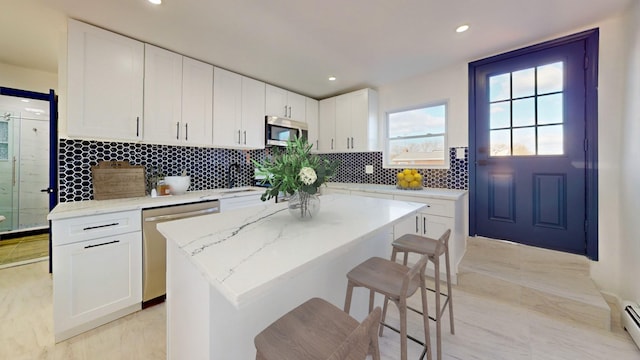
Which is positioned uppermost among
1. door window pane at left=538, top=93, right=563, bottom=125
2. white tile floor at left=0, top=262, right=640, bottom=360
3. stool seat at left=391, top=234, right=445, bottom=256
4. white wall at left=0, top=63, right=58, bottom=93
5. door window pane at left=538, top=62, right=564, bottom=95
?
white wall at left=0, top=63, right=58, bottom=93

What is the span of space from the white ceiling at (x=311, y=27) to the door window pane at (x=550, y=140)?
854mm

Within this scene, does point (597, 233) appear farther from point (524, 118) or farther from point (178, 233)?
point (178, 233)

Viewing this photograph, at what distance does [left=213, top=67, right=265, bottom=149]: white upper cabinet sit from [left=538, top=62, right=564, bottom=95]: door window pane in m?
3.09

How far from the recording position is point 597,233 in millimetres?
2035

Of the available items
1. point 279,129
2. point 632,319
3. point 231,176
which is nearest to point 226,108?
point 279,129

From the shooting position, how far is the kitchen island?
2.26 feet

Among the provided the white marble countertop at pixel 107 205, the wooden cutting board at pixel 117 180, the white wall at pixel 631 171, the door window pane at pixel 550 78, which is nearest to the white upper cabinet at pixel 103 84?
the wooden cutting board at pixel 117 180

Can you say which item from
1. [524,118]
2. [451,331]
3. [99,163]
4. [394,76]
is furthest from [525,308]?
[99,163]

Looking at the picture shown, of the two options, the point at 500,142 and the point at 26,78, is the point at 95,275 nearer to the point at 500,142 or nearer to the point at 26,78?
the point at 26,78

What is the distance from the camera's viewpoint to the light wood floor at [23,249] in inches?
111

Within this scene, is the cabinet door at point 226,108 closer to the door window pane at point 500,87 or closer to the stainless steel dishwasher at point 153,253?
the stainless steel dishwasher at point 153,253

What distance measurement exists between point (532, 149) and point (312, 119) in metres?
2.85

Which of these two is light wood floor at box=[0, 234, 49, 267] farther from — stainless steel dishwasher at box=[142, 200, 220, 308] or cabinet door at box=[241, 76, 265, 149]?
cabinet door at box=[241, 76, 265, 149]

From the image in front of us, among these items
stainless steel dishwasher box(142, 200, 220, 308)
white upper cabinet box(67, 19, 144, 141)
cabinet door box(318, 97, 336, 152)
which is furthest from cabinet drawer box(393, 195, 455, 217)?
white upper cabinet box(67, 19, 144, 141)
